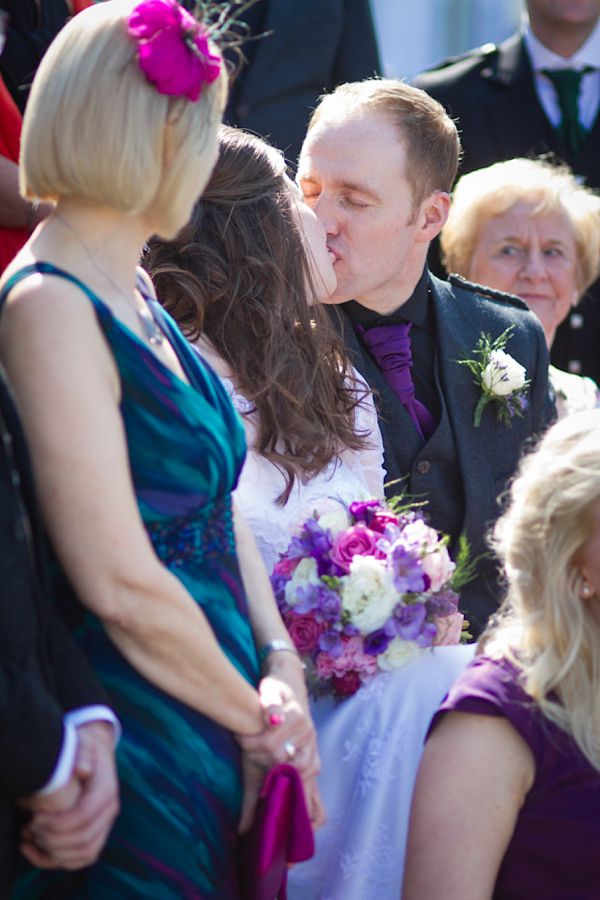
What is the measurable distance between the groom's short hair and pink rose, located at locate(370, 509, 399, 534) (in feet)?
5.57

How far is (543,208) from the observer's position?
14.7 feet

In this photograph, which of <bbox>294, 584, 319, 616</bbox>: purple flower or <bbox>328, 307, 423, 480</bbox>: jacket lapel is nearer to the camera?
<bbox>294, 584, 319, 616</bbox>: purple flower

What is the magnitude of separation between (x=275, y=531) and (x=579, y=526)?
3.05 ft

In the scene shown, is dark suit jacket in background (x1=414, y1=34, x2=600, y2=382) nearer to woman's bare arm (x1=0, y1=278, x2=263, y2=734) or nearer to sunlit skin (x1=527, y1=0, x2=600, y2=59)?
sunlit skin (x1=527, y1=0, x2=600, y2=59)

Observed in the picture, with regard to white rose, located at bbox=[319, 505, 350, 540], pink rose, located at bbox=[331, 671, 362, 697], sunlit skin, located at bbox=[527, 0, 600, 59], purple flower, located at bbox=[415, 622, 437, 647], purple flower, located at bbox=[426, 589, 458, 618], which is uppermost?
sunlit skin, located at bbox=[527, 0, 600, 59]

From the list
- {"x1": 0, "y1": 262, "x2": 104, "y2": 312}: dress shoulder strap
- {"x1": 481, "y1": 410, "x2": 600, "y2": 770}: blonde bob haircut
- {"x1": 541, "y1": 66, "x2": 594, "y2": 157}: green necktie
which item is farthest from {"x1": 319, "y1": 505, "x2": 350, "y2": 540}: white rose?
{"x1": 541, "y1": 66, "x2": 594, "y2": 157}: green necktie

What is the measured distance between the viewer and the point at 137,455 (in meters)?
1.61

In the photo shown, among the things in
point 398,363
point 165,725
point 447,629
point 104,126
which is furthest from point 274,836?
point 398,363

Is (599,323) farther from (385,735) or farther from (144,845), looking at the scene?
(144,845)

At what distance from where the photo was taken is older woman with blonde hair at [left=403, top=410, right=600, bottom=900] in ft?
5.90

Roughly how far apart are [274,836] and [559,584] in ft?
2.38

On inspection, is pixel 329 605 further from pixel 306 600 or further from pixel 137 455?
pixel 137 455

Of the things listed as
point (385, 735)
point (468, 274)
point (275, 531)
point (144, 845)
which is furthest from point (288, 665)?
point (468, 274)

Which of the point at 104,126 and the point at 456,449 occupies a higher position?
the point at 104,126
